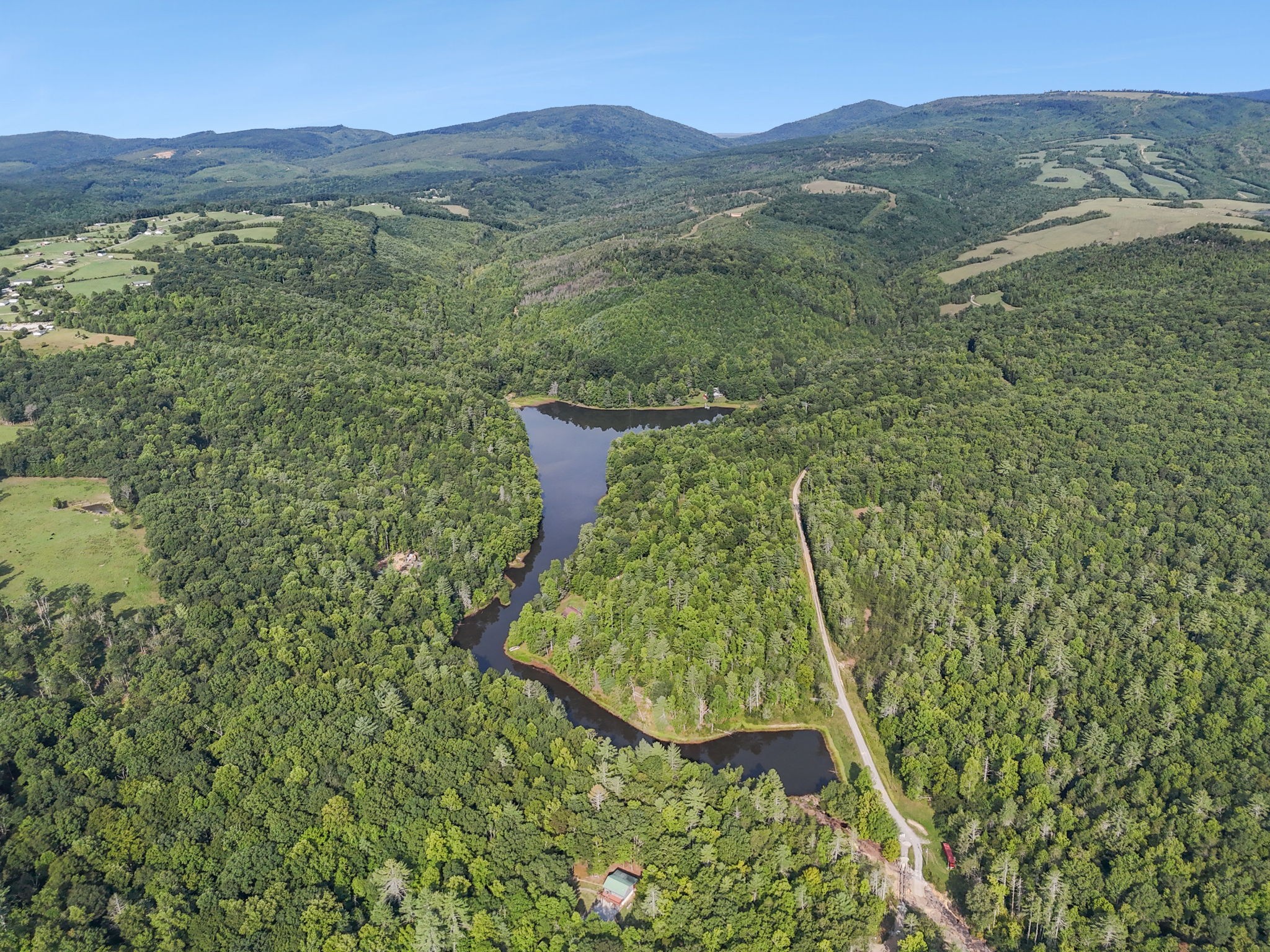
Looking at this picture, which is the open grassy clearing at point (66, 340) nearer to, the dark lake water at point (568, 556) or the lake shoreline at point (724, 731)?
the dark lake water at point (568, 556)

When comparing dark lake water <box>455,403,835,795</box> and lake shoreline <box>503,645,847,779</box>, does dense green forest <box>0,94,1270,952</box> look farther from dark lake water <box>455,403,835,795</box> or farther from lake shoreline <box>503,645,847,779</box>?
dark lake water <box>455,403,835,795</box>

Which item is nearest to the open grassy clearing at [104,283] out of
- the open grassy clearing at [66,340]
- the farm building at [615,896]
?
the open grassy clearing at [66,340]

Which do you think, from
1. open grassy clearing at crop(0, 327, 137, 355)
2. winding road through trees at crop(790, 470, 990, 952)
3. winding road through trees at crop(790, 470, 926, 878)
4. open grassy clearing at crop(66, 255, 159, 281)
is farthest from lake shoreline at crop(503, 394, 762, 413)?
winding road through trees at crop(790, 470, 990, 952)

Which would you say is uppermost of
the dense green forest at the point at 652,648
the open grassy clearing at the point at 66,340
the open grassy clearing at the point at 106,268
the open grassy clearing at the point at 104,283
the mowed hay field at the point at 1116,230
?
the mowed hay field at the point at 1116,230

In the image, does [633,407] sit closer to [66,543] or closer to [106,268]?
[66,543]

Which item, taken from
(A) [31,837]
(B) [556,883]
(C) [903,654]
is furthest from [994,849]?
(A) [31,837]

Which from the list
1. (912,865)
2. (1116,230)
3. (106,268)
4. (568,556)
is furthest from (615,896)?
(1116,230)
